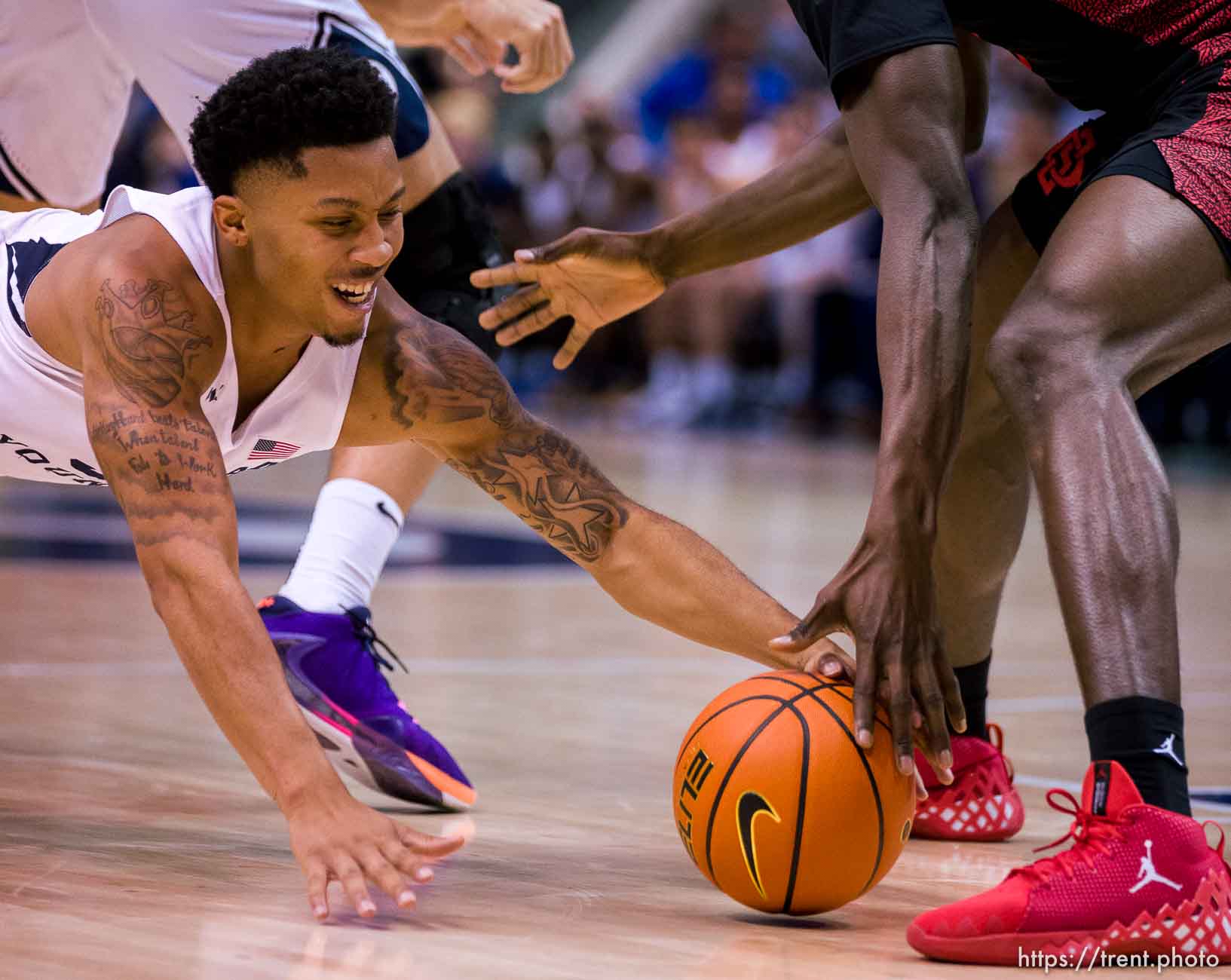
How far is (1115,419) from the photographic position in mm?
2949

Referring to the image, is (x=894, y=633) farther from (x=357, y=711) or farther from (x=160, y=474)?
(x=357, y=711)

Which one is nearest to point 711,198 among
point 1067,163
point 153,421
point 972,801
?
point 1067,163

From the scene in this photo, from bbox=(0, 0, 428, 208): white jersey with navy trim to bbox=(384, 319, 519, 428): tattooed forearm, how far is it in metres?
0.79

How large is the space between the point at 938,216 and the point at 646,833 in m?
1.35

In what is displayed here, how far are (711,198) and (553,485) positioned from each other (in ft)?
33.5

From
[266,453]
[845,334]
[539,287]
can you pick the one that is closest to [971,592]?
[539,287]

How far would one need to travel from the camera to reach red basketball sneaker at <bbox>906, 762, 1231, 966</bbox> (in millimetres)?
2717

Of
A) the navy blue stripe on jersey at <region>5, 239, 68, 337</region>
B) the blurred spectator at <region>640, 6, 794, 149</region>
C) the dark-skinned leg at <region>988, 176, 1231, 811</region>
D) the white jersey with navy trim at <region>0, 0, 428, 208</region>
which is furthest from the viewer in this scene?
the blurred spectator at <region>640, 6, 794, 149</region>

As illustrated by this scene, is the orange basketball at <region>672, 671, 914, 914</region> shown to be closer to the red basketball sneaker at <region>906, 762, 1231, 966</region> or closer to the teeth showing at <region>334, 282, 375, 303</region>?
the red basketball sneaker at <region>906, 762, 1231, 966</region>

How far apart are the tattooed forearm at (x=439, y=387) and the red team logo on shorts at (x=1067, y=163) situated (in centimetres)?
112

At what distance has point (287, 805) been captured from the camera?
2914mm

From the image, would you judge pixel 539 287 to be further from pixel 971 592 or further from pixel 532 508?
pixel 971 592

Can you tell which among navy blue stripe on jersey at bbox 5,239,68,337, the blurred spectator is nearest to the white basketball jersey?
navy blue stripe on jersey at bbox 5,239,68,337

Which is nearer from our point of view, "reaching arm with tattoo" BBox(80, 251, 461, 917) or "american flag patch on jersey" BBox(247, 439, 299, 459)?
"reaching arm with tattoo" BBox(80, 251, 461, 917)
